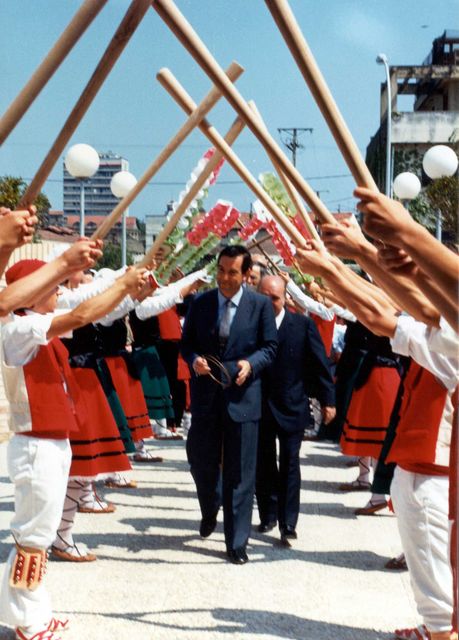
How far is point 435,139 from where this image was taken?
41031 millimetres

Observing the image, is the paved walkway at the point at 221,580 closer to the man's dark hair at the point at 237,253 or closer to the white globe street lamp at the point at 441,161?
the man's dark hair at the point at 237,253

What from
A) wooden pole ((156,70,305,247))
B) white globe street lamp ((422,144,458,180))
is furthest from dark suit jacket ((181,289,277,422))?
white globe street lamp ((422,144,458,180))

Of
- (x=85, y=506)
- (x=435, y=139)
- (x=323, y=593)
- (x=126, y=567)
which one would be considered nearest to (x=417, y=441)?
(x=323, y=593)

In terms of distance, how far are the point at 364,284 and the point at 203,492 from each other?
8.09 ft

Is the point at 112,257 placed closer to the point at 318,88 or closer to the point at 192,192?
the point at 192,192

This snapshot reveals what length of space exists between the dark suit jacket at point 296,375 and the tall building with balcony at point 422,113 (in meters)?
32.7

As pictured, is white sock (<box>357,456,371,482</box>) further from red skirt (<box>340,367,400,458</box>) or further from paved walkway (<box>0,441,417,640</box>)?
red skirt (<box>340,367,400,458</box>)

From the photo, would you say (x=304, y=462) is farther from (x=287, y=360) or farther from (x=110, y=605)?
(x=110, y=605)

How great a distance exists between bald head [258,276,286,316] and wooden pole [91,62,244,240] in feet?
7.20

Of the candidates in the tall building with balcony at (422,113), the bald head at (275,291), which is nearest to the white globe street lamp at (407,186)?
the bald head at (275,291)

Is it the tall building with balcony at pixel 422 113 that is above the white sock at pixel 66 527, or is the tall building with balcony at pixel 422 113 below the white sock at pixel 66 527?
above

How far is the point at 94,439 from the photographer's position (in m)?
6.20

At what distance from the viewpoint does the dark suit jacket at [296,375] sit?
6.25 m

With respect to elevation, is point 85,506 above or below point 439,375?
below
